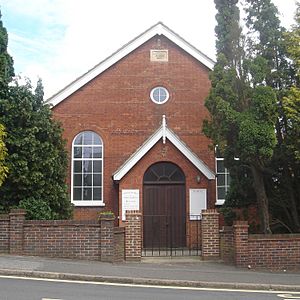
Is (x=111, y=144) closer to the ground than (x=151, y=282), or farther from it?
farther from it

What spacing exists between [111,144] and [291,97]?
30.4ft

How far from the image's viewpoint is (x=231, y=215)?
1864 centimetres

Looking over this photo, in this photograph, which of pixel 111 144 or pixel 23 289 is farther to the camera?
pixel 111 144

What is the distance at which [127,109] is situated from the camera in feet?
73.7

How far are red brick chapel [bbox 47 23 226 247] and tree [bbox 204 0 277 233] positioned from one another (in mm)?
5449

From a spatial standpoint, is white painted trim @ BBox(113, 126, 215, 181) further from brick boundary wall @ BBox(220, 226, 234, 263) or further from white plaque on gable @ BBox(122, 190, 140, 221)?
brick boundary wall @ BBox(220, 226, 234, 263)

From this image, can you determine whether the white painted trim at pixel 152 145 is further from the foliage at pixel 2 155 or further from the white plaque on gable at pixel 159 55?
the foliage at pixel 2 155

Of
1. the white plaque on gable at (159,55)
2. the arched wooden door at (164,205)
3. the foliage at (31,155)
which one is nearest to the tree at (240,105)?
the arched wooden door at (164,205)

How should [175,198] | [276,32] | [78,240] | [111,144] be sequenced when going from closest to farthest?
1. [78,240]
2. [276,32]
3. [175,198]
4. [111,144]

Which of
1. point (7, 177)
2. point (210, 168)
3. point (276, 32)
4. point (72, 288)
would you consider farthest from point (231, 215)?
point (72, 288)

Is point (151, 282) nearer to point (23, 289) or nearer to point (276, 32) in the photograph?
point (23, 289)

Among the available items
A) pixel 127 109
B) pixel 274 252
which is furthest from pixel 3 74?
pixel 274 252

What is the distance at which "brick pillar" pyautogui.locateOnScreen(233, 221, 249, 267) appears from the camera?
14.5 meters

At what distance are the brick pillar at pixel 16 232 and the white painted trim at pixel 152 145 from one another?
6197mm
